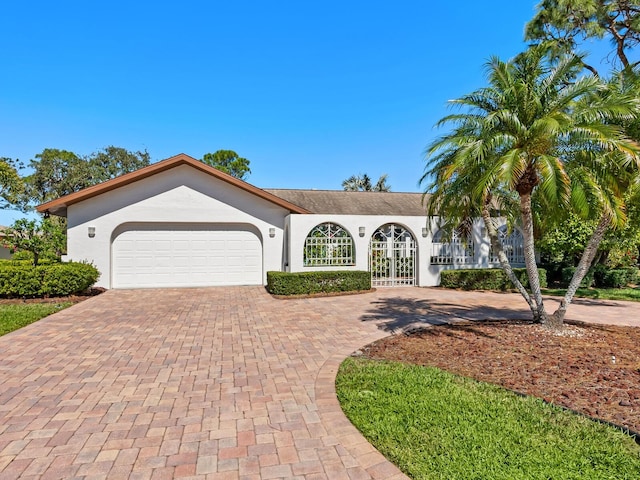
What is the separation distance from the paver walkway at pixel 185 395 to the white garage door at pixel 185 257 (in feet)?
17.5

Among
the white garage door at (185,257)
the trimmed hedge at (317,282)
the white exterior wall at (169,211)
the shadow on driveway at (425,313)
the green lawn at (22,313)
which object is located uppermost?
the white exterior wall at (169,211)

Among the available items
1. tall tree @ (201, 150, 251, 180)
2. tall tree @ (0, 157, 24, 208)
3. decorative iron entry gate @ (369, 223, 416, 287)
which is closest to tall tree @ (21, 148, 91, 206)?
tall tree @ (0, 157, 24, 208)

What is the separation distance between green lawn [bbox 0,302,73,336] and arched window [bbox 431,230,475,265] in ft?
47.4

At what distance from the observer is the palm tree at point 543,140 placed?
19.2ft

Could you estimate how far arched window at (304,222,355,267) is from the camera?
571 inches

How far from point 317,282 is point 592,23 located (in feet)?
57.4

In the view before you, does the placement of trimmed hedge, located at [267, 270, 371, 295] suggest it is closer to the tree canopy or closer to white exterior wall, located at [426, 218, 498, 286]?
white exterior wall, located at [426, 218, 498, 286]

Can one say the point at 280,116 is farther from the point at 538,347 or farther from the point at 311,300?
the point at 538,347

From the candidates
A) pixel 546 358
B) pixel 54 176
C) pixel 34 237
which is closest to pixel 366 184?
pixel 34 237

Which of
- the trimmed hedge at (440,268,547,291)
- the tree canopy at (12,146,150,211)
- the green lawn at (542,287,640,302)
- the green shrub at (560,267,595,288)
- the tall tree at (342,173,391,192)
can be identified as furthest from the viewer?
the tall tree at (342,173,391,192)

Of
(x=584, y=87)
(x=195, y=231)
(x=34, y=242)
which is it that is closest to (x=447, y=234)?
(x=584, y=87)

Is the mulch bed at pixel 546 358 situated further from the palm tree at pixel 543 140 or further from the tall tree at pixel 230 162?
the tall tree at pixel 230 162

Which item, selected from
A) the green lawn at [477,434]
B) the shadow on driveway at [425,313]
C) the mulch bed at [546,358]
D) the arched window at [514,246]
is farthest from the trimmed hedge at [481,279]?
the green lawn at [477,434]

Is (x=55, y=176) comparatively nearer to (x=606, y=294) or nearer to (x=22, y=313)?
(x=22, y=313)
